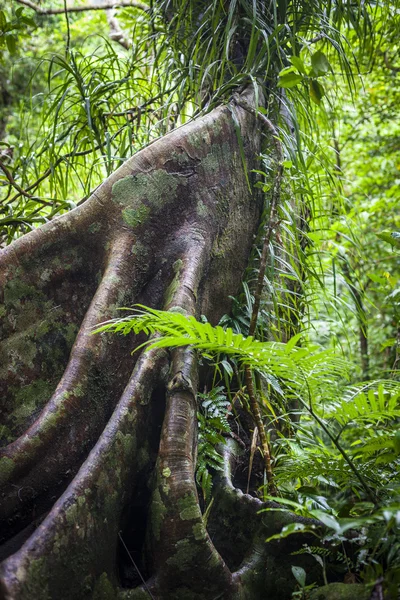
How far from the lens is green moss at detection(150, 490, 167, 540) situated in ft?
5.32

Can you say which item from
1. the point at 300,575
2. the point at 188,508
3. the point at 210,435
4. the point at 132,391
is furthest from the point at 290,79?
the point at 300,575

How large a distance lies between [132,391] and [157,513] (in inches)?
16.0

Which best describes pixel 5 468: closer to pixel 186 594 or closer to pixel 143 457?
pixel 143 457

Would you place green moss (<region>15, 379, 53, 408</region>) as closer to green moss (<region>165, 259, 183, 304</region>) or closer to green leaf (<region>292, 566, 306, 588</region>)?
green moss (<region>165, 259, 183, 304</region>)

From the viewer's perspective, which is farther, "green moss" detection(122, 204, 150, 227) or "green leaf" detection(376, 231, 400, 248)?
"green moss" detection(122, 204, 150, 227)

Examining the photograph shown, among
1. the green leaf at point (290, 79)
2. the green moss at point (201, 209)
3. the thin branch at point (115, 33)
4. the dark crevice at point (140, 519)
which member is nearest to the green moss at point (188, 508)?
the dark crevice at point (140, 519)

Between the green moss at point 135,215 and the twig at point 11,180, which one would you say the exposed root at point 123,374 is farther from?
the twig at point 11,180

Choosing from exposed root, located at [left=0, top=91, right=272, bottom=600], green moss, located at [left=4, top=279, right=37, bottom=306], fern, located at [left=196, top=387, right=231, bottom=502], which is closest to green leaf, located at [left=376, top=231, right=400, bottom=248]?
exposed root, located at [left=0, top=91, right=272, bottom=600]

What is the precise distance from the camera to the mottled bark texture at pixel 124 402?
1575 millimetres

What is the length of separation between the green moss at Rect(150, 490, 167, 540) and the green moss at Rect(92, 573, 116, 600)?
7.2 inches

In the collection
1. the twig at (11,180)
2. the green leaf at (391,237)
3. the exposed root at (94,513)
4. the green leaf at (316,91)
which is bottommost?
the exposed root at (94,513)

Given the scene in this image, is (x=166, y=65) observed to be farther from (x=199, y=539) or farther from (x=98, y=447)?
(x=199, y=539)

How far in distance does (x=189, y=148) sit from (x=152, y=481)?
148 centimetres

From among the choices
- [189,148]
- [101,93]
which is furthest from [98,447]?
[101,93]
